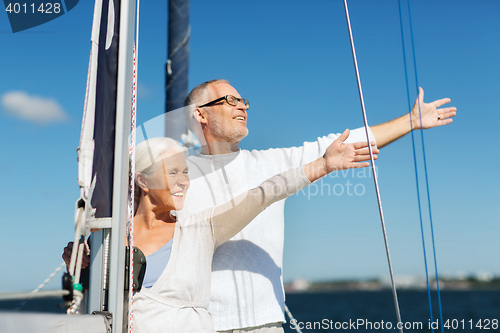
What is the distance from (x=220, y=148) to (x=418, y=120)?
0.83 meters

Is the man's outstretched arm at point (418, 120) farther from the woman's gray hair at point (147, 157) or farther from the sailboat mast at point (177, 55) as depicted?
the sailboat mast at point (177, 55)

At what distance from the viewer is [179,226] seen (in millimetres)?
1355

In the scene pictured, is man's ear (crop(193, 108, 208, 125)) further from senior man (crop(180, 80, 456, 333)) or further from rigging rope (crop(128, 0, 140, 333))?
rigging rope (crop(128, 0, 140, 333))

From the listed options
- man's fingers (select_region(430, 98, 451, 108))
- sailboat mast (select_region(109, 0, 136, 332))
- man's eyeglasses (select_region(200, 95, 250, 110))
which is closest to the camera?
sailboat mast (select_region(109, 0, 136, 332))

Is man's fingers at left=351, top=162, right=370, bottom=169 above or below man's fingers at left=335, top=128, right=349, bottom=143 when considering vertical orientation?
below

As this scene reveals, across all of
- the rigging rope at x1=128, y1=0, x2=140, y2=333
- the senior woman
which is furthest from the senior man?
the rigging rope at x1=128, y1=0, x2=140, y2=333

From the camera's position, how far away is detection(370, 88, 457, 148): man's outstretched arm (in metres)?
1.80

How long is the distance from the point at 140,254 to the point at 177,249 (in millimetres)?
130

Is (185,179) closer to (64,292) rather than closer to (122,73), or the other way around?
(122,73)

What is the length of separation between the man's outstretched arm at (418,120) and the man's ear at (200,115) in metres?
0.67

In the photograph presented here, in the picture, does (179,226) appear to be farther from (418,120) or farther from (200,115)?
(418,120)

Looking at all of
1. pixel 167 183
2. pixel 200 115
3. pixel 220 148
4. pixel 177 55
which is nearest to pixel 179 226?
pixel 167 183

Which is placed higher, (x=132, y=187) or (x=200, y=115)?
(x=200, y=115)

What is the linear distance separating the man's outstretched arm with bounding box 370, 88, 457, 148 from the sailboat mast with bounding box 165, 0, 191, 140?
4.24 feet
